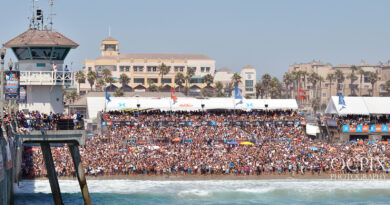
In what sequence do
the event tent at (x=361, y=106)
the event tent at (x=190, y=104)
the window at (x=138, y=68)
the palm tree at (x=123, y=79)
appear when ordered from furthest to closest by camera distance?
1. the window at (x=138, y=68)
2. the palm tree at (x=123, y=79)
3. the event tent at (x=190, y=104)
4. the event tent at (x=361, y=106)

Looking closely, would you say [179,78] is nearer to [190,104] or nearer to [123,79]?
[123,79]

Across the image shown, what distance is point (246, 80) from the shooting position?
162 metres

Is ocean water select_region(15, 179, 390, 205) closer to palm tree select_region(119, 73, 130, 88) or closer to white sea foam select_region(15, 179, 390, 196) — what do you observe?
white sea foam select_region(15, 179, 390, 196)

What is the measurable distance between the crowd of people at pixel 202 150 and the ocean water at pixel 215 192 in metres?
1.22

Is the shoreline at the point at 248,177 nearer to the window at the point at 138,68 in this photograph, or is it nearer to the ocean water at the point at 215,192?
the ocean water at the point at 215,192

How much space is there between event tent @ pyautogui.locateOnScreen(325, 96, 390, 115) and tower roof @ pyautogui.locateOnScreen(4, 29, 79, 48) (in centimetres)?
3536

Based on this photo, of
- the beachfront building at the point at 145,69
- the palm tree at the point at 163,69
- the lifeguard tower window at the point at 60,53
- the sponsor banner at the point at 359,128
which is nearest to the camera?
the lifeguard tower window at the point at 60,53

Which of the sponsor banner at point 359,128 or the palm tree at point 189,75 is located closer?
the sponsor banner at point 359,128

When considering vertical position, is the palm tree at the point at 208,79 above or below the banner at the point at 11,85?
above

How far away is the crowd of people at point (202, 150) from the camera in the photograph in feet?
158

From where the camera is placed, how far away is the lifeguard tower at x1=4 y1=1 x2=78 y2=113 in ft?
130

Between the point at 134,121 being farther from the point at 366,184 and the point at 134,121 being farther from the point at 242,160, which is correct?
the point at 366,184

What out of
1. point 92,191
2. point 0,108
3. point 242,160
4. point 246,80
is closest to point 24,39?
point 0,108

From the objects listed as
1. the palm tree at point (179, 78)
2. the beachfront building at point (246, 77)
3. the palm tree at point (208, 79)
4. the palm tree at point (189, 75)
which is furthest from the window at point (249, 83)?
the palm tree at point (179, 78)
